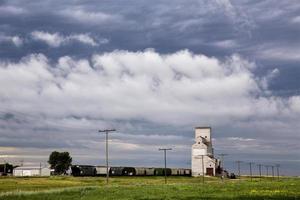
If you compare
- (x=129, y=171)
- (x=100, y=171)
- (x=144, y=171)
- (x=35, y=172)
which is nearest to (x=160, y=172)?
(x=144, y=171)

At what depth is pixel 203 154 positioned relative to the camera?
618ft

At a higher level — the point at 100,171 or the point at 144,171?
the point at 100,171

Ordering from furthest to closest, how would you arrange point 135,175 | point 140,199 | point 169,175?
1. point 169,175
2. point 135,175
3. point 140,199

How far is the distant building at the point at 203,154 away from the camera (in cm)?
18800

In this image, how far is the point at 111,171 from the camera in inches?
6117

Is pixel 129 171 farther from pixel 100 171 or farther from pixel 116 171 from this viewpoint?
pixel 100 171

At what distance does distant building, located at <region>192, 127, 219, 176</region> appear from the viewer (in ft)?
617

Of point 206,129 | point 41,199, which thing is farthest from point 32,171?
point 41,199

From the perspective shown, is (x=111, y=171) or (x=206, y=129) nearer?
(x=111, y=171)

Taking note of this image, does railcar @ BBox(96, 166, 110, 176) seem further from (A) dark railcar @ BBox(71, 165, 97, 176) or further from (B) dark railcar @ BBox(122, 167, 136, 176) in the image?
(B) dark railcar @ BBox(122, 167, 136, 176)

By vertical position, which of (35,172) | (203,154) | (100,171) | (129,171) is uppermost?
(203,154)

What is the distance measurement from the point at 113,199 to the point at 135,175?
118035 mm

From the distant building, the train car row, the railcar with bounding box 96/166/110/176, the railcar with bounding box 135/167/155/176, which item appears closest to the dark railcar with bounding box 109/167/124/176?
the train car row

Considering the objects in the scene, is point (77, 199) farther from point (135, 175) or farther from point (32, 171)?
point (32, 171)
